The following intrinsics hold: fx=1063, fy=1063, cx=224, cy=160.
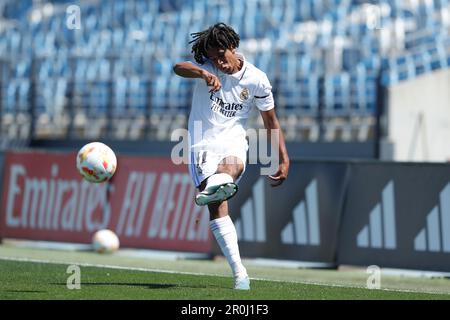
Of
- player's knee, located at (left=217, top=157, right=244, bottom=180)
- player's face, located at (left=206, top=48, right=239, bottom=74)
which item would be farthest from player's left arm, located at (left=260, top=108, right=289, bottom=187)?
player's face, located at (left=206, top=48, right=239, bottom=74)

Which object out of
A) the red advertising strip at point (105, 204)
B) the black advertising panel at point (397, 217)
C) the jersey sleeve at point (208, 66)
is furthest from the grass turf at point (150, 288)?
the red advertising strip at point (105, 204)

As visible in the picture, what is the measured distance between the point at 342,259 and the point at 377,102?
5532 millimetres

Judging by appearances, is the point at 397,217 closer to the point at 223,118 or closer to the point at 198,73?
the point at 223,118

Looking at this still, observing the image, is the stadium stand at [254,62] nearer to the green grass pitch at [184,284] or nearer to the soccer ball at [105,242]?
the soccer ball at [105,242]

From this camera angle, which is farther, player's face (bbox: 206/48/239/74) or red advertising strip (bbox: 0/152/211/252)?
red advertising strip (bbox: 0/152/211/252)

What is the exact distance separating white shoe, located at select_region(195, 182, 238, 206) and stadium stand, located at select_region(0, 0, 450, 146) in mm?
10749

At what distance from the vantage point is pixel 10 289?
877 centimetres

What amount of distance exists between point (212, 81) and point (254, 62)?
14.1m

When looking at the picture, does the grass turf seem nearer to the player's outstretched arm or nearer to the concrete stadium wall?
the player's outstretched arm

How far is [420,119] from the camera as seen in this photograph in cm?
1998

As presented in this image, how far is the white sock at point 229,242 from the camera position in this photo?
28.7 ft

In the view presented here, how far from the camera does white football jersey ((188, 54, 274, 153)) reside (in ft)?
29.6

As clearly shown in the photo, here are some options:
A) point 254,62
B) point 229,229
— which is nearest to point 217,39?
point 229,229
